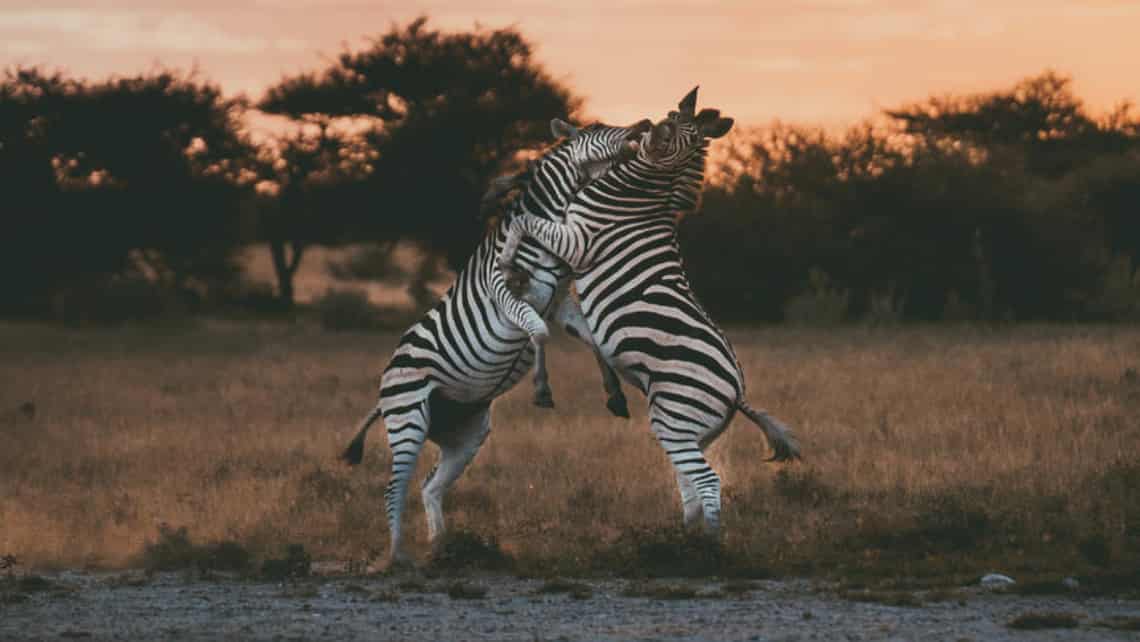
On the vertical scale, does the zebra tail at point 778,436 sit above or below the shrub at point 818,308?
below

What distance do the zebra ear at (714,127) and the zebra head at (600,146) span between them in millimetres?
345

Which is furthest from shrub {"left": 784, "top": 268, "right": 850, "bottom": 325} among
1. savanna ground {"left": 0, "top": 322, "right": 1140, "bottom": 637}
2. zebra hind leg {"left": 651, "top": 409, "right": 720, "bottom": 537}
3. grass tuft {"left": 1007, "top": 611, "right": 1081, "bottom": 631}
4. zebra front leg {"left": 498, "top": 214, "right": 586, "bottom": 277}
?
grass tuft {"left": 1007, "top": 611, "right": 1081, "bottom": 631}

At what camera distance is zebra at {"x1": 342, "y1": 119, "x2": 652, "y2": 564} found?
10117 millimetres

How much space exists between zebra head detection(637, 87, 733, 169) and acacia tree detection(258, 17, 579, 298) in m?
25.7

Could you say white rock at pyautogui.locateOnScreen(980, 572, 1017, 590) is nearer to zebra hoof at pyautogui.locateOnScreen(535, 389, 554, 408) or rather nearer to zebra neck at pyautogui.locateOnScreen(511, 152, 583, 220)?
zebra hoof at pyautogui.locateOnScreen(535, 389, 554, 408)

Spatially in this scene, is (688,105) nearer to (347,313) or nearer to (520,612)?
(520,612)

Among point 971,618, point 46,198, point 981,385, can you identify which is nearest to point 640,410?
point 981,385

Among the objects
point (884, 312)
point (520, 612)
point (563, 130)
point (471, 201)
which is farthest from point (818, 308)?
point (520, 612)

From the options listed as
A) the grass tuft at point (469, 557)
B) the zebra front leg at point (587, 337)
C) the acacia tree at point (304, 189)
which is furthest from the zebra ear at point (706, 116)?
the acacia tree at point (304, 189)

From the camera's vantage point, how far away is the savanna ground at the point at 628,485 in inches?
372

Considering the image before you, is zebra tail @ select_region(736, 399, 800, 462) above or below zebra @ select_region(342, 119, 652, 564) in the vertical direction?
below

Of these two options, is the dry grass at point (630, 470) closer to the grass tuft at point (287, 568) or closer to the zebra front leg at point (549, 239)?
the grass tuft at point (287, 568)

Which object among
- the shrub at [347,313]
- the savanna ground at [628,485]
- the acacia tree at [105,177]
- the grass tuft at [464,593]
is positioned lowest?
the grass tuft at [464,593]

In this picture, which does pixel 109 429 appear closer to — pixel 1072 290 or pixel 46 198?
pixel 46 198
